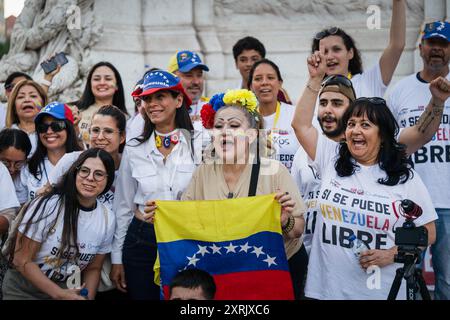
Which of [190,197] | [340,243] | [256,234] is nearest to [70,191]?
[190,197]

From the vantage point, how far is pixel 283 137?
627 centimetres

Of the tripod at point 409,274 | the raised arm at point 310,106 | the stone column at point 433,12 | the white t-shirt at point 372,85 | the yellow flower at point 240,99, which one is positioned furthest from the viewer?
the stone column at point 433,12

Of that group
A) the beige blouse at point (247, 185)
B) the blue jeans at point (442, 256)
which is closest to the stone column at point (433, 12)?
the blue jeans at point (442, 256)

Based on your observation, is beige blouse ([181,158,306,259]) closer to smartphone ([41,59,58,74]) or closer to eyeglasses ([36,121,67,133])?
eyeglasses ([36,121,67,133])

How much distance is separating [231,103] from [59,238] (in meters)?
1.38

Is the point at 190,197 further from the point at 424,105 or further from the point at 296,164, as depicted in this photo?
the point at 424,105

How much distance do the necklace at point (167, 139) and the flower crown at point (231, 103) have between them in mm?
388

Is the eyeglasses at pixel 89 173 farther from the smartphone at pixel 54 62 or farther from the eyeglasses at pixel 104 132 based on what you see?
the smartphone at pixel 54 62

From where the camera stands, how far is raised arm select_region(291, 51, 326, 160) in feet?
17.4

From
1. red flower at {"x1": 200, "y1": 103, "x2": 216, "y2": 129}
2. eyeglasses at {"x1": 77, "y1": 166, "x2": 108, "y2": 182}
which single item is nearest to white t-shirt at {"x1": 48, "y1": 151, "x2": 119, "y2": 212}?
eyeglasses at {"x1": 77, "y1": 166, "x2": 108, "y2": 182}

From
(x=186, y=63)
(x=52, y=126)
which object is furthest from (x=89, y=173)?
(x=186, y=63)

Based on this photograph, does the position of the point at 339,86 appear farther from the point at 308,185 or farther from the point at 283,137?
the point at 283,137

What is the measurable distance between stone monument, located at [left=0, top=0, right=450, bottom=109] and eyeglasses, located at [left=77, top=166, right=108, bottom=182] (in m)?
3.31

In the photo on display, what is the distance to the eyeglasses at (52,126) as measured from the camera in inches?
240
